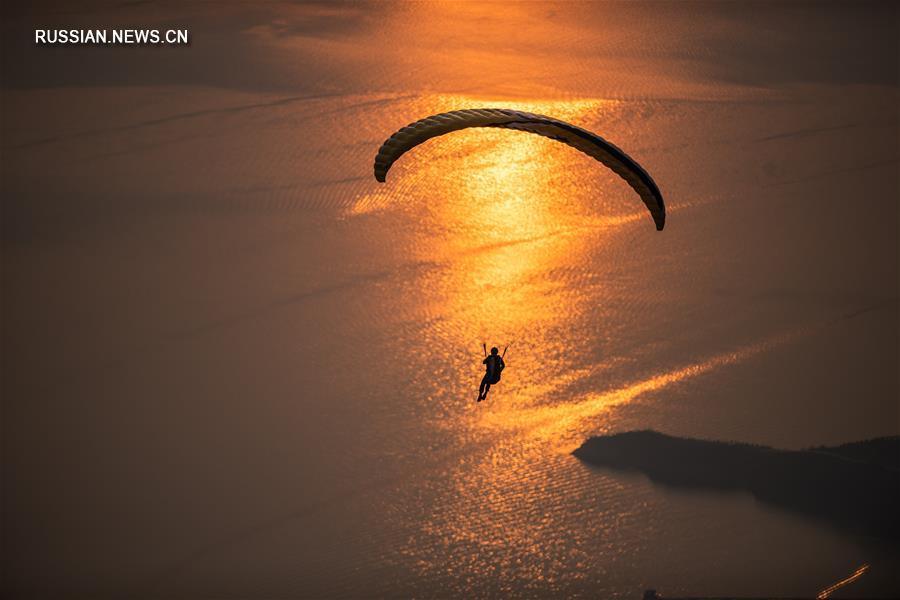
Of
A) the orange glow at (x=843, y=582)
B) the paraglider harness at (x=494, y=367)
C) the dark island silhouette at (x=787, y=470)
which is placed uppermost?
the paraglider harness at (x=494, y=367)

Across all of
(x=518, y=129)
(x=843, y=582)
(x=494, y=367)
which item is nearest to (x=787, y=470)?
(x=843, y=582)

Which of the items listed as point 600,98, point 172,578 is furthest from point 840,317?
point 172,578

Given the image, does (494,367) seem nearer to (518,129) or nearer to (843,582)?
(518,129)

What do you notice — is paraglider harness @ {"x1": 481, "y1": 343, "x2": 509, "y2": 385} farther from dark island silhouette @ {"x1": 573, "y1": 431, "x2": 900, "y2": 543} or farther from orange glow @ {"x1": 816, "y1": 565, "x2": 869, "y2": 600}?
dark island silhouette @ {"x1": 573, "y1": 431, "x2": 900, "y2": 543}

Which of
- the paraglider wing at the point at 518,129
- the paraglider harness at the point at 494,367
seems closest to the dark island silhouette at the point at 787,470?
the paraglider harness at the point at 494,367

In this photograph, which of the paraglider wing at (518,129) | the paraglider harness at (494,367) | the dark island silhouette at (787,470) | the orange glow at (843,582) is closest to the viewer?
the paraglider wing at (518,129)

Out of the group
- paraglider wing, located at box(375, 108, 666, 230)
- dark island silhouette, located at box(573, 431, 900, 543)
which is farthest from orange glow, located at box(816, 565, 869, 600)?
paraglider wing, located at box(375, 108, 666, 230)

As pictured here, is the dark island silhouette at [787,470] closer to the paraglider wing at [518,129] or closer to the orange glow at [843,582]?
the orange glow at [843,582]
